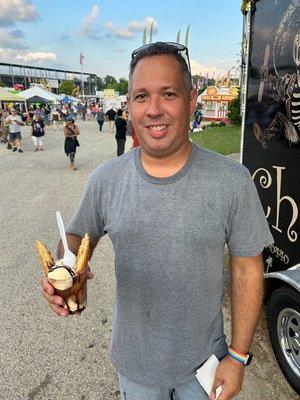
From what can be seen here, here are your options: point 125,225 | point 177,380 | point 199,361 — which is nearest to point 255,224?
point 125,225

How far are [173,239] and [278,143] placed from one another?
6.71 feet

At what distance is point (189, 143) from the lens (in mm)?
1662

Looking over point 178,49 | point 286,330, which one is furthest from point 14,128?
point 178,49

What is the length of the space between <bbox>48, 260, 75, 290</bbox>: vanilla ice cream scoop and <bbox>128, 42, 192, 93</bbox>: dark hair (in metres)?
0.94

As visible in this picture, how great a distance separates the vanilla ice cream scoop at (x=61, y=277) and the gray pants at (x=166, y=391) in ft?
2.17

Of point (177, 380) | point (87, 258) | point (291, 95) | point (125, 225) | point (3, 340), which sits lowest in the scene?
point (3, 340)

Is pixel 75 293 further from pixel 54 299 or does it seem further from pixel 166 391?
pixel 166 391

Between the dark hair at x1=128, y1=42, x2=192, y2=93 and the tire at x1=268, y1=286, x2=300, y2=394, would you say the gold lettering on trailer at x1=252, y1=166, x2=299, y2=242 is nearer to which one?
the tire at x1=268, y1=286, x2=300, y2=394

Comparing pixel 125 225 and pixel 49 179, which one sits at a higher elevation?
pixel 125 225

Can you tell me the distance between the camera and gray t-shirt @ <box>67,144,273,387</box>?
1.51m

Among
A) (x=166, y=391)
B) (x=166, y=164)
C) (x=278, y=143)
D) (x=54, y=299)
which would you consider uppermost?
(x=166, y=164)

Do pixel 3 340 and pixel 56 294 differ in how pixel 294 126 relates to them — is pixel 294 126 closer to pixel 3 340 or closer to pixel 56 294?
pixel 56 294

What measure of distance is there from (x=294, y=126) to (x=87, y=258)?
7.11 ft

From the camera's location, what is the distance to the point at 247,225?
1531 millimetres
